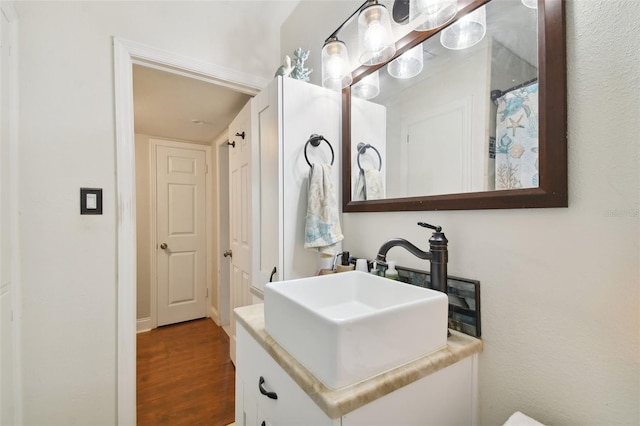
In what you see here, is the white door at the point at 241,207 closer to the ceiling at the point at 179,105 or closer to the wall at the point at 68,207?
the ceiling at the point at 179,105

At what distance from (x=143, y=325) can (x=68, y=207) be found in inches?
82.5

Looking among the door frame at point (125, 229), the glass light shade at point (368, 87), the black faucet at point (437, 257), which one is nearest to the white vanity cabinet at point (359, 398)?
the black faucet at point (437, 257)

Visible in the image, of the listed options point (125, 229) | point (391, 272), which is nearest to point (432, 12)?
point (391, 272)

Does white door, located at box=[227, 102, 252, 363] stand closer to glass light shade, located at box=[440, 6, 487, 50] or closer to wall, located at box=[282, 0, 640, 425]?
glass light shade, located at box=[440, 6, 487, 50]

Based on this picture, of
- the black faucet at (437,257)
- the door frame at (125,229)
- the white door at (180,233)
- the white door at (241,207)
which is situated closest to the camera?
the black faucet at (437,257)

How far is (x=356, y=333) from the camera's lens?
54 cm

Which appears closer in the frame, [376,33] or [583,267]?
[583,267]

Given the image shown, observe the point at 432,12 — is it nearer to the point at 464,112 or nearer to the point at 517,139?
the point at 464,112

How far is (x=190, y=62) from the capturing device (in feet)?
4.82

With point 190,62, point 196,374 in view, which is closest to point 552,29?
point 190,62

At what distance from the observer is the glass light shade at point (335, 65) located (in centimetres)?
115

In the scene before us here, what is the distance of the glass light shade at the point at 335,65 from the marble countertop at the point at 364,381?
1.06 meters

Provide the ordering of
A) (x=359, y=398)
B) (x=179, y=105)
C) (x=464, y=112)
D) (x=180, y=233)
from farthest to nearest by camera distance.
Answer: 1. (x=180, y=233)
2. (x=179, y=105)
3. (x=464, y=112)
4. (x=359, y=398)

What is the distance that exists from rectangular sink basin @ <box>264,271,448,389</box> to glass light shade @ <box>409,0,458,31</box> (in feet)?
2.70
